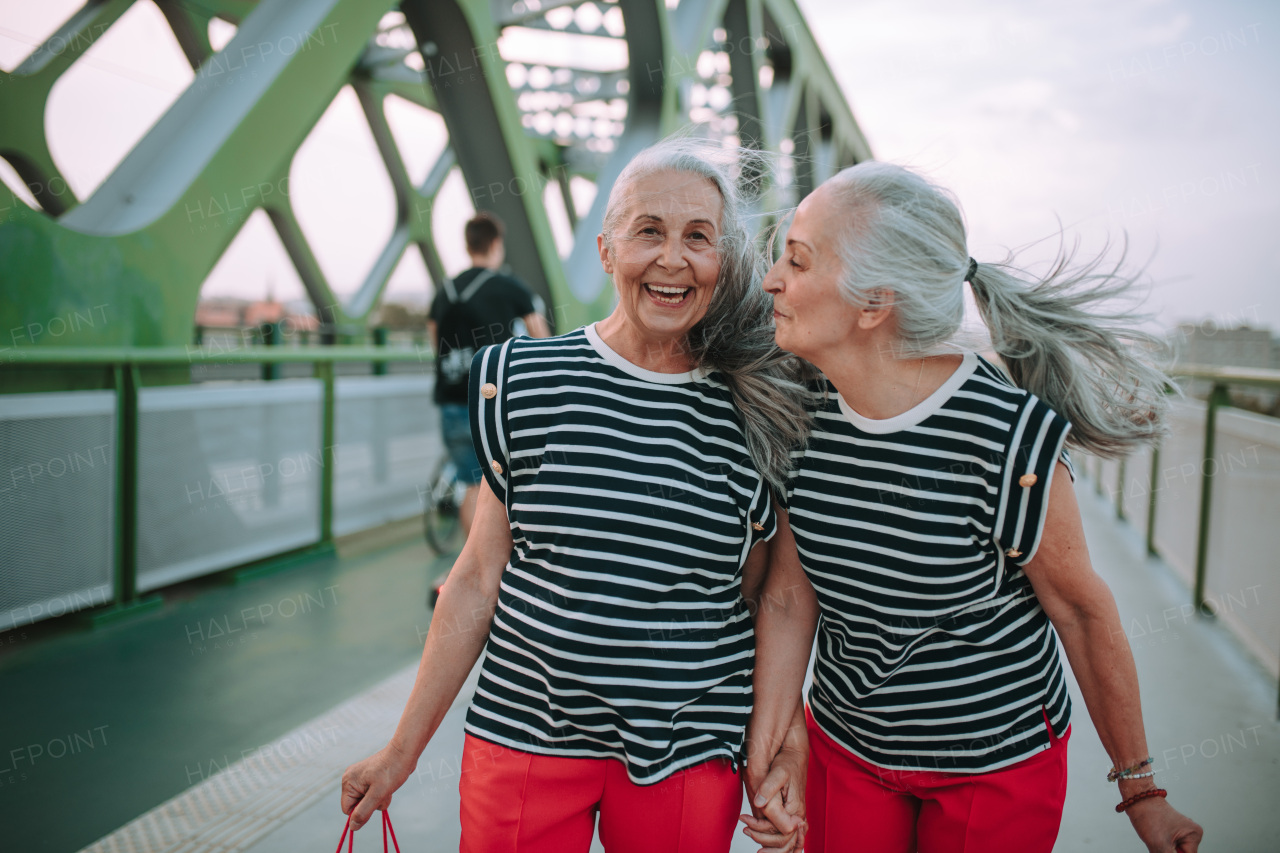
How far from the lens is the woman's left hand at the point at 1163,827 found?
127 centimetres

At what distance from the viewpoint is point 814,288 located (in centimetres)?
128

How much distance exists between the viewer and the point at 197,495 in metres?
4.10

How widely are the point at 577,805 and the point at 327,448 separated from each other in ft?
13.9

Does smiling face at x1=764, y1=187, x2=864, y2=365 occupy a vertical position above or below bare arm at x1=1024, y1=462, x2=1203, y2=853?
above

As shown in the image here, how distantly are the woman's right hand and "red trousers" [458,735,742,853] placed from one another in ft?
0.51

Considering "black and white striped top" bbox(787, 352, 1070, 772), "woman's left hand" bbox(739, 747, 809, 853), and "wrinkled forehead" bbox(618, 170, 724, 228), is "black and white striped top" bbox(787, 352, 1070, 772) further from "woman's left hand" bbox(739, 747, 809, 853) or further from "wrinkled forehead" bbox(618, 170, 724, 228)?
"wrinkled forehead" bbox(618, 170, 724, 228)

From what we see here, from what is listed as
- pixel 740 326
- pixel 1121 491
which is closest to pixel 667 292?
pixel 740 326

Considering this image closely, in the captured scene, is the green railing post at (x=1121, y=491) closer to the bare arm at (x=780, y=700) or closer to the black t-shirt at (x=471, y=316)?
the black t-shirt at (x=471, y=316)

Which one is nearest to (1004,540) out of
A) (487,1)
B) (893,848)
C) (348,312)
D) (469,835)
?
(893,848)

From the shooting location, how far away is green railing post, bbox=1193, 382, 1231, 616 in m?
3.83

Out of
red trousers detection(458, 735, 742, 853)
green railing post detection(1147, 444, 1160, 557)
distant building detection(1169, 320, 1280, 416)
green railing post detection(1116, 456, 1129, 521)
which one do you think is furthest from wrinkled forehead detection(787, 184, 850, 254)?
green railing post detection(1116, 456, 1129, 521)

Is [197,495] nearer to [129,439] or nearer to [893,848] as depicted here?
[129,439]

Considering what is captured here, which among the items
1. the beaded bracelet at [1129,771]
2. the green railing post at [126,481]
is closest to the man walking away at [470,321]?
the green railing post at [126,481]

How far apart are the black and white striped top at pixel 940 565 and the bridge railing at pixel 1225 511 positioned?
5.99 ft
